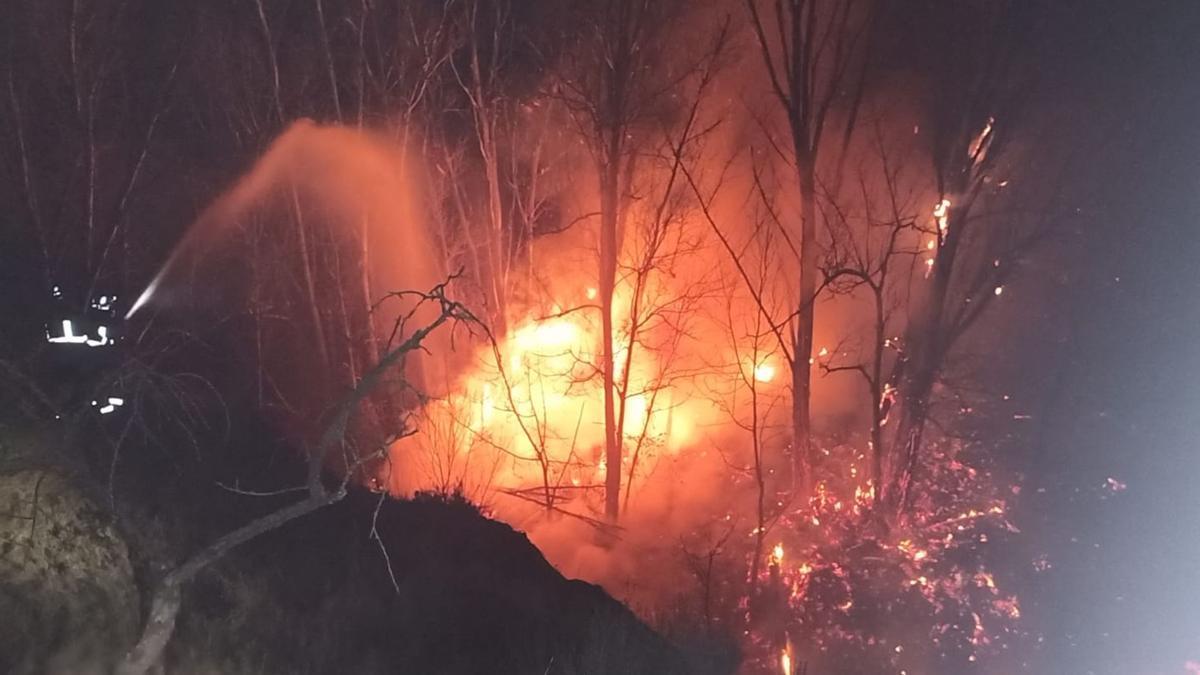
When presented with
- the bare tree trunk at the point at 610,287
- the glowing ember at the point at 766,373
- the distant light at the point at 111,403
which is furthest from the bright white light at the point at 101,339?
the glowing ember at the point at 766,373

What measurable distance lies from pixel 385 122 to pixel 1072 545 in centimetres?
1704

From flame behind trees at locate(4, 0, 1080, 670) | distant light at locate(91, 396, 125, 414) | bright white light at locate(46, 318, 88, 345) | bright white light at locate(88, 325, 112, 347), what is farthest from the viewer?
flame behind trees at locate(4, 0, 1080, 670)

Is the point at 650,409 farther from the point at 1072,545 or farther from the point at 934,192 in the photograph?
the point at 1072,545

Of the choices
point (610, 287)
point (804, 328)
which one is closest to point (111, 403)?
point (610, 287)

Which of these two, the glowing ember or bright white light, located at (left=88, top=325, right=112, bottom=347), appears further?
the glowing ember

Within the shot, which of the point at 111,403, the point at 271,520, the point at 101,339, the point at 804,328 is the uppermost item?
the point at 804,328

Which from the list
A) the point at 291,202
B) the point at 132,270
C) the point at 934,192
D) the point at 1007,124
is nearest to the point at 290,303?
the point at 291,202

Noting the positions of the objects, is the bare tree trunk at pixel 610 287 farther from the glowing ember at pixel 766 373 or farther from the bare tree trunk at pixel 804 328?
the glowing ember at pixel 766 373

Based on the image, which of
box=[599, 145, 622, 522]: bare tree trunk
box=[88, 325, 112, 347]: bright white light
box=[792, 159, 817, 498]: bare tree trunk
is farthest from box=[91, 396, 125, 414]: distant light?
box=[792, 159, 817, 498]: bare tree trunk

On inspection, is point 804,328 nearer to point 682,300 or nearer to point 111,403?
point 682,300

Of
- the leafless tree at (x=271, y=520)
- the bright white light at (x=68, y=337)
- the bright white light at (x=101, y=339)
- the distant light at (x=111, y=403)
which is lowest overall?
the leafless tree at (x=271, y=520)

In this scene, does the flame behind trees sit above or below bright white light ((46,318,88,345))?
above

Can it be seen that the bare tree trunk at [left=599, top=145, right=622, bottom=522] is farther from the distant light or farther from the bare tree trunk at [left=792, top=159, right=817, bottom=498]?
the distant light

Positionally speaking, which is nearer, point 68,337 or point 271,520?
point 271,520
